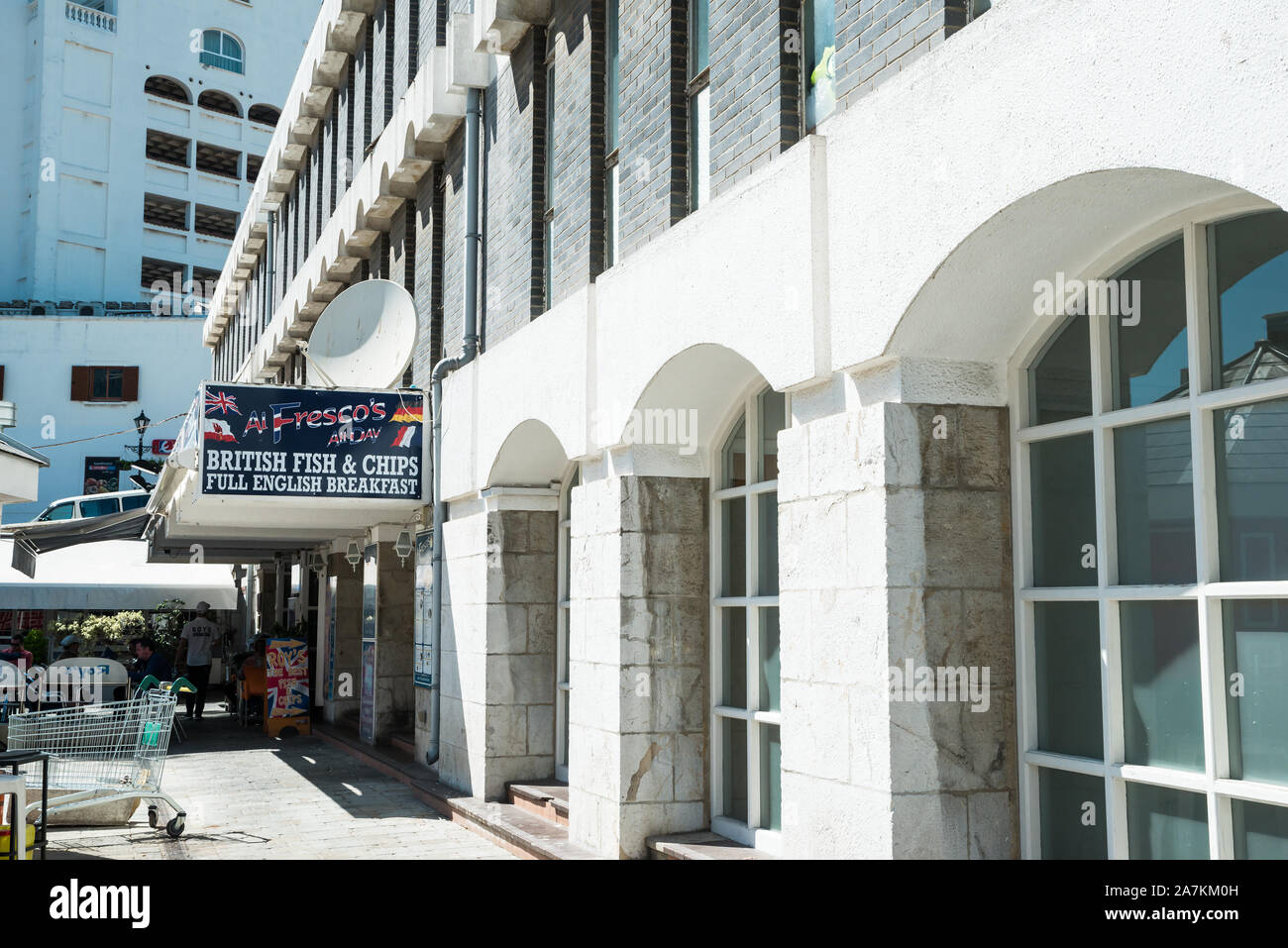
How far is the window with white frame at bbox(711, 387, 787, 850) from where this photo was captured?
768 centimetres

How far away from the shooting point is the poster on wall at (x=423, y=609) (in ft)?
42.4

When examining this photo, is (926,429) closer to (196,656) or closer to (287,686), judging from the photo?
(287,686)

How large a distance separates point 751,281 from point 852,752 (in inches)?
98.0

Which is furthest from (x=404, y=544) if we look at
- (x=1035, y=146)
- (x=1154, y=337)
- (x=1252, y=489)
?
(x=1252, y=489)

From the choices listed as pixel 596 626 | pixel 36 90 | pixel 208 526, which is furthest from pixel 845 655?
pixel 36 90

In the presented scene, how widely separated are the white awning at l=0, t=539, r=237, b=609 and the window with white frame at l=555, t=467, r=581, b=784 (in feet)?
37.6

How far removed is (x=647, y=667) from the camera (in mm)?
8141

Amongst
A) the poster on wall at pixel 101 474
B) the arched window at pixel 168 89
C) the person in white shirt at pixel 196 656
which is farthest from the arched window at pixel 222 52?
the person in white shirt at pixel 196 656

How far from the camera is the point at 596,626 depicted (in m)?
8.51

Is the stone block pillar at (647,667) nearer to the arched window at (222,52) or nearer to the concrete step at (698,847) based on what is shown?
the concrete step at (698,847)

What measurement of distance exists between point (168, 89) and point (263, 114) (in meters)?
3.85
